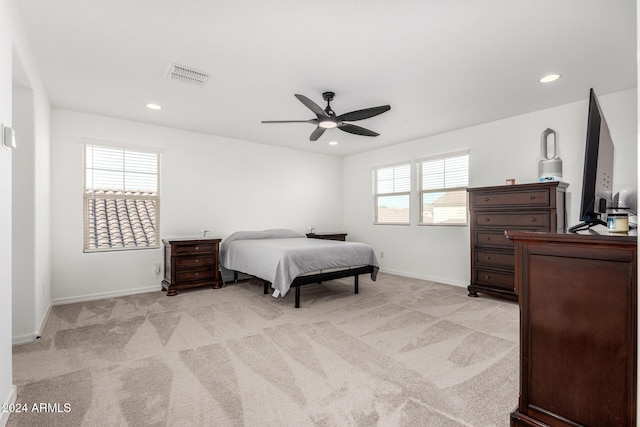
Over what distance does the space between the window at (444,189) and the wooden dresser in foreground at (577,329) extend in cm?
377

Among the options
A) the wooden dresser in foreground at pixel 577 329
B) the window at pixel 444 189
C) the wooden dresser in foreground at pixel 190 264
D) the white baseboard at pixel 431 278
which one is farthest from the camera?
the window at pixel 444 189

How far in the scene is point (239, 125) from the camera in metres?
4.80

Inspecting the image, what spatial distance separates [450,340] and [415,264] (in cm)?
290

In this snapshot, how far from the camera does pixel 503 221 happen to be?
13.5 feet

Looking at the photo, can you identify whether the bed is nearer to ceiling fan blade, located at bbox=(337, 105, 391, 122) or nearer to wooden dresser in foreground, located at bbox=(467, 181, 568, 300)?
wooden dresser in foreground, located at bbox=(467, 181, 568, 300)

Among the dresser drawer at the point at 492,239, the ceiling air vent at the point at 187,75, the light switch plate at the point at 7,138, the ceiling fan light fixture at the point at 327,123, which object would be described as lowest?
the dresser drawer at the point at 492,239

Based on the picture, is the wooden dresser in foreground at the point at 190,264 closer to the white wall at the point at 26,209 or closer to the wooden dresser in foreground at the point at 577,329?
the white wall at the point at 26,209

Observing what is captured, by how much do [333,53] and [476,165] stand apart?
3.25 m

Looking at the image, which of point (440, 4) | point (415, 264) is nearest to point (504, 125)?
point (415, 264)

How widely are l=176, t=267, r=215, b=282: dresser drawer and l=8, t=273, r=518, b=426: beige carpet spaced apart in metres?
0.67

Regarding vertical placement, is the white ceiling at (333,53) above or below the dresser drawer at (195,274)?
above

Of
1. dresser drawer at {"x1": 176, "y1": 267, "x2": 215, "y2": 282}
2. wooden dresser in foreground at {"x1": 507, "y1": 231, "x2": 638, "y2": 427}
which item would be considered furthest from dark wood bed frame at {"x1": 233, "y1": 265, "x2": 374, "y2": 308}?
wooden dresser in foreground at {"x1": 507, "y1": 231, "x2": 638, "y2": 427}

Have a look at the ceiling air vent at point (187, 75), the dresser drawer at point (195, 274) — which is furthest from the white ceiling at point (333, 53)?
the dresser drawer at point (195, 274)

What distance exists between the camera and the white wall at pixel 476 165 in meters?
3.53
